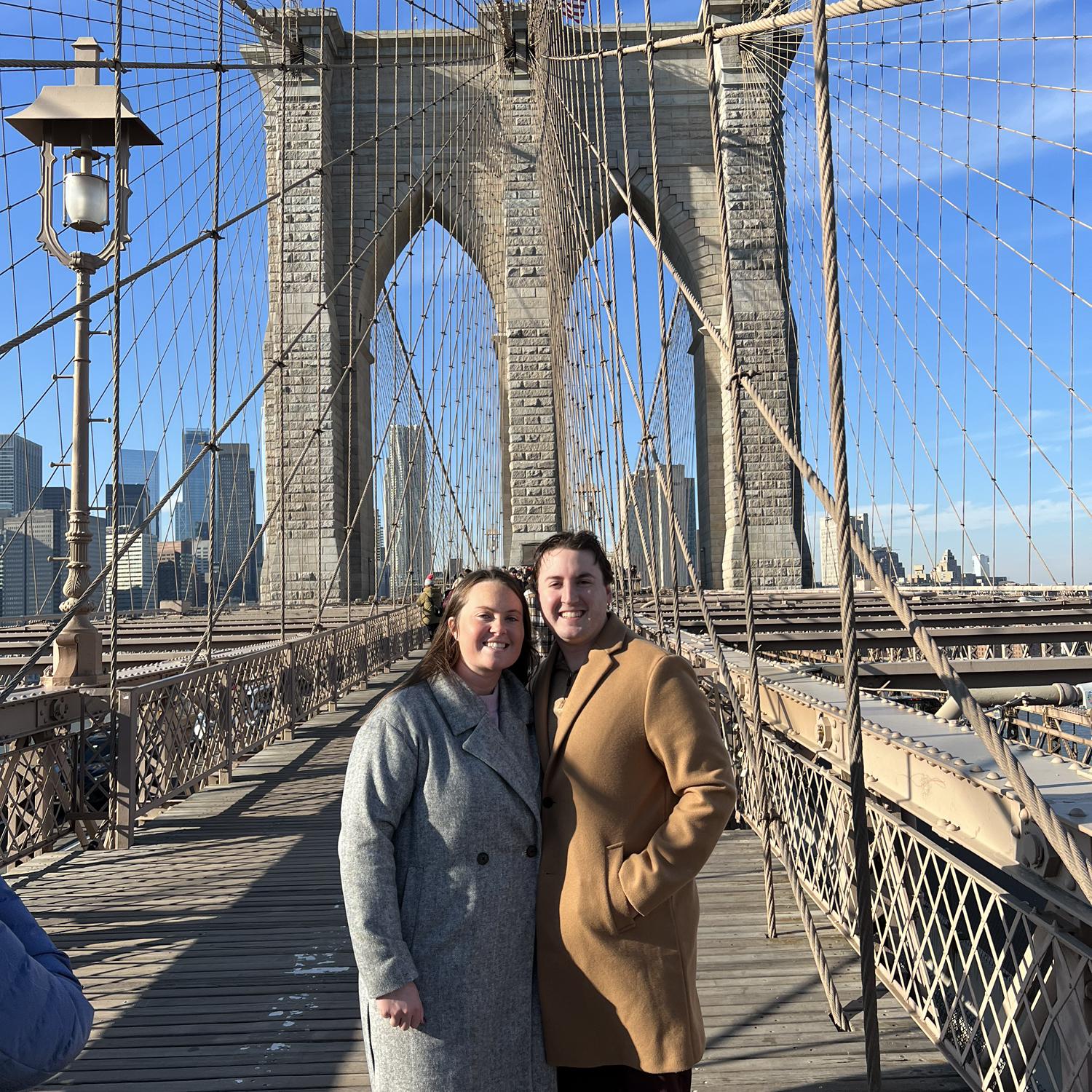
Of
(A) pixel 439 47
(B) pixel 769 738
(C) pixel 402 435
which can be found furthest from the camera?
(C) pixel 402 435

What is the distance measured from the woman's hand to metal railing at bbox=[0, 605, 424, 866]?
274 centimetres

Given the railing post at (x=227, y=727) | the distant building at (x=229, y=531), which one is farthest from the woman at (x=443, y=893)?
the distant building at (x=229, y=531)

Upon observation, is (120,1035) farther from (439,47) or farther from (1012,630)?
(439,47)

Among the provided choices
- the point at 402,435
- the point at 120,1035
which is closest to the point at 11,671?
the point at 120,1035

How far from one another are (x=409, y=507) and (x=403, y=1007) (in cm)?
1327

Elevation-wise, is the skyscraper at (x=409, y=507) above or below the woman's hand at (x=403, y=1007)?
above

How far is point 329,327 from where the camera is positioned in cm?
1727

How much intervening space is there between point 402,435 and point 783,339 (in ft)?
29.3

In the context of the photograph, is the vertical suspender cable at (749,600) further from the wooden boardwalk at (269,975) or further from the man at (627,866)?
the man at (627,866)

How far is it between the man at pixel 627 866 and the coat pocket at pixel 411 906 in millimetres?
168

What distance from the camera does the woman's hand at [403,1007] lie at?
1.27 m

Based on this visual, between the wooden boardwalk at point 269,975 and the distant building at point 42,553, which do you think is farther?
the distant building at point 42,553

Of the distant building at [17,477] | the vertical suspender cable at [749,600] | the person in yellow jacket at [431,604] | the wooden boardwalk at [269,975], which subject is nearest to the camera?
the wooden boardwalk at [269,975]

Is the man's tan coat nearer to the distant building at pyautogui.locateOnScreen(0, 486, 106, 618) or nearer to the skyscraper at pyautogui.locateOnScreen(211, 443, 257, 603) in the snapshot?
the distant building at pyautogui.locateOnScreen(0, 486, 106, 618)
